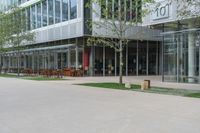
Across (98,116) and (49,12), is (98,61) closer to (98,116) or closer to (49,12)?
(49,12)

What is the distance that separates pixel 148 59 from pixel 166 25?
53.1 ft

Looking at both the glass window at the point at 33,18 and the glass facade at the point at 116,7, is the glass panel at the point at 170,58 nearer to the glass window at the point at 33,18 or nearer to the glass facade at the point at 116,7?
the glass facade at the point at 116,7

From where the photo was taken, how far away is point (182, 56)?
1102 inches

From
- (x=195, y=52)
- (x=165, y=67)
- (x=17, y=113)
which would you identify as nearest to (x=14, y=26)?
(x=165, y=67)

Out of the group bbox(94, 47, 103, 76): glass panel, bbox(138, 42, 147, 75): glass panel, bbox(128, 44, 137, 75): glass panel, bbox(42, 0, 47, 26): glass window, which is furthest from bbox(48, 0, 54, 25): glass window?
bbox(138, 42, 147, 75): glass panel

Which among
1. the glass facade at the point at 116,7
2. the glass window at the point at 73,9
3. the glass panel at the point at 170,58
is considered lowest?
the glass panel at the point at 170,58

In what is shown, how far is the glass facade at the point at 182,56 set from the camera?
26.8 metres

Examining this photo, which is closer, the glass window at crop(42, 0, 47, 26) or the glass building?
the glass building

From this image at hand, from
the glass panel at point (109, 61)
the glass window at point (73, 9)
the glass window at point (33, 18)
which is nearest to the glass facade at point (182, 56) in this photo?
the glass panel at point (109, 61)

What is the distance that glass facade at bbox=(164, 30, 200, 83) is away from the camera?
1054 inches

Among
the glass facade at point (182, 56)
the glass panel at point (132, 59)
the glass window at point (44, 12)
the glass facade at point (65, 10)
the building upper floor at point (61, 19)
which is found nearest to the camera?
the glass facade at point (182, 56)

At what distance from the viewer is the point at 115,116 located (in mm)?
11227

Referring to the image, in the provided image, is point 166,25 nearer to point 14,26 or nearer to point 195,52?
point 195,52

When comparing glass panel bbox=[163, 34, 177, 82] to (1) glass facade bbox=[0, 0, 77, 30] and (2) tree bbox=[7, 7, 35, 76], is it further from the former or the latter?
(2) tree bbox=[7, 7, 35, 76]
